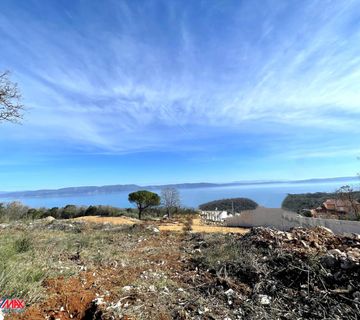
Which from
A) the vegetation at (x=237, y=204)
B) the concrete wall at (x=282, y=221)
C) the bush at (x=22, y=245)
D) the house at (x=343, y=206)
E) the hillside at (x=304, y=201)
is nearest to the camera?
the bush at (x=22, y=245)

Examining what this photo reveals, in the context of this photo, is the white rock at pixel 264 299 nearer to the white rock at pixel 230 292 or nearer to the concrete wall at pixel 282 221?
the white rock at pixel 230 292

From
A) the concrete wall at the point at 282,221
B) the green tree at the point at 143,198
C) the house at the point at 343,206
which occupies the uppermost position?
the green tree at the point at 143,198

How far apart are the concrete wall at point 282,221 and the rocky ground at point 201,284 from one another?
6371 millimetres

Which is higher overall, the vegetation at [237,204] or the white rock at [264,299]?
the vegetation at [237,204]

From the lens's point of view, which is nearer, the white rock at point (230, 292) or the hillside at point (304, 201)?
the white rock at point (230, 292)

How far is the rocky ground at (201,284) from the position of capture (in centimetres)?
337

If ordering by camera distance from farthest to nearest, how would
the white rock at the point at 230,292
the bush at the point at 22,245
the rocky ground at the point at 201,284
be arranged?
the bush at the point at 22,245
the white rock at the point at 230,292
the rocky ground at the point at 201,284

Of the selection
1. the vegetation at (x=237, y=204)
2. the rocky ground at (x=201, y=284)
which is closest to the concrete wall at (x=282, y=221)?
the rocky ground at (x=201, y=284)

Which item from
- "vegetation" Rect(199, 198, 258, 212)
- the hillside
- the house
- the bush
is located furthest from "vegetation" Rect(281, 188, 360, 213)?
the bush

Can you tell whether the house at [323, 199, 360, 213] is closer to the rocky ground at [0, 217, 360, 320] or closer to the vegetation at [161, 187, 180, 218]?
the rocky ground at [0, 217, 360, 320]

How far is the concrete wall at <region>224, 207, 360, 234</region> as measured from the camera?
464 inches

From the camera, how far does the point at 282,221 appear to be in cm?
1683

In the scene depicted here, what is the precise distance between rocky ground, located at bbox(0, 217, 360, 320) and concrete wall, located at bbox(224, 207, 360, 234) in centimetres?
637

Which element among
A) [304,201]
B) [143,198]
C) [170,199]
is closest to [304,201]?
[304,201]
